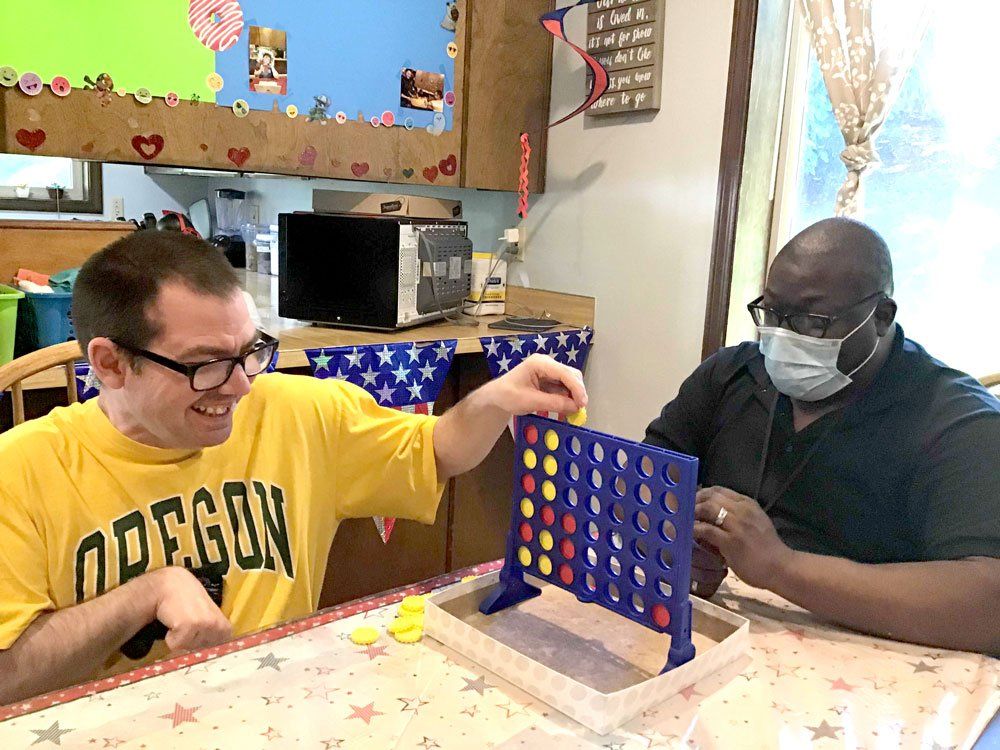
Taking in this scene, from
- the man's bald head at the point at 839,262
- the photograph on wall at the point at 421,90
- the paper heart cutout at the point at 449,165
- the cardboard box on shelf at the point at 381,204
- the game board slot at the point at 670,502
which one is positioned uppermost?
the photograph on wall at the point at 421,90

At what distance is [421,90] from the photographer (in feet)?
8.86

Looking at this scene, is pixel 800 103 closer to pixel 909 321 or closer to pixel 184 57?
pixel 909 321

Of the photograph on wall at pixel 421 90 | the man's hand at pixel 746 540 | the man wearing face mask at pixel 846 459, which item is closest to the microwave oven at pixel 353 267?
the photograph on wall at pixel 421 90

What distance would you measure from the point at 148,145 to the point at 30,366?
1061 mm

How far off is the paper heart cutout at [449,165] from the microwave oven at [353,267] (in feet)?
1.10

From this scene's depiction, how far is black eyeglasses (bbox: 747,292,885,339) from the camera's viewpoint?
1.38 meters

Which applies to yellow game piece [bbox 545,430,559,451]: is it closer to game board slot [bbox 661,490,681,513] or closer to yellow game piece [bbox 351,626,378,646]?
game board slot [bbox 661,490,681,513]

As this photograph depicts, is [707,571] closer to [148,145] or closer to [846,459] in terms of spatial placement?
[846,459]

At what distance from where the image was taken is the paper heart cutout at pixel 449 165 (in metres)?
2.79

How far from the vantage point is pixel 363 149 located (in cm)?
260

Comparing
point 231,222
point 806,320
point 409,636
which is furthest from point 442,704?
point 231,222

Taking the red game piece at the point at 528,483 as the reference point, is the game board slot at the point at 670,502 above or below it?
above

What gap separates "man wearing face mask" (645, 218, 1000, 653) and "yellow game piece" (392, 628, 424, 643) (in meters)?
0.38

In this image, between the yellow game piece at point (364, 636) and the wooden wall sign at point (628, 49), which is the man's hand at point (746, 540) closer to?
the yellow game piece at point (364, 636)
